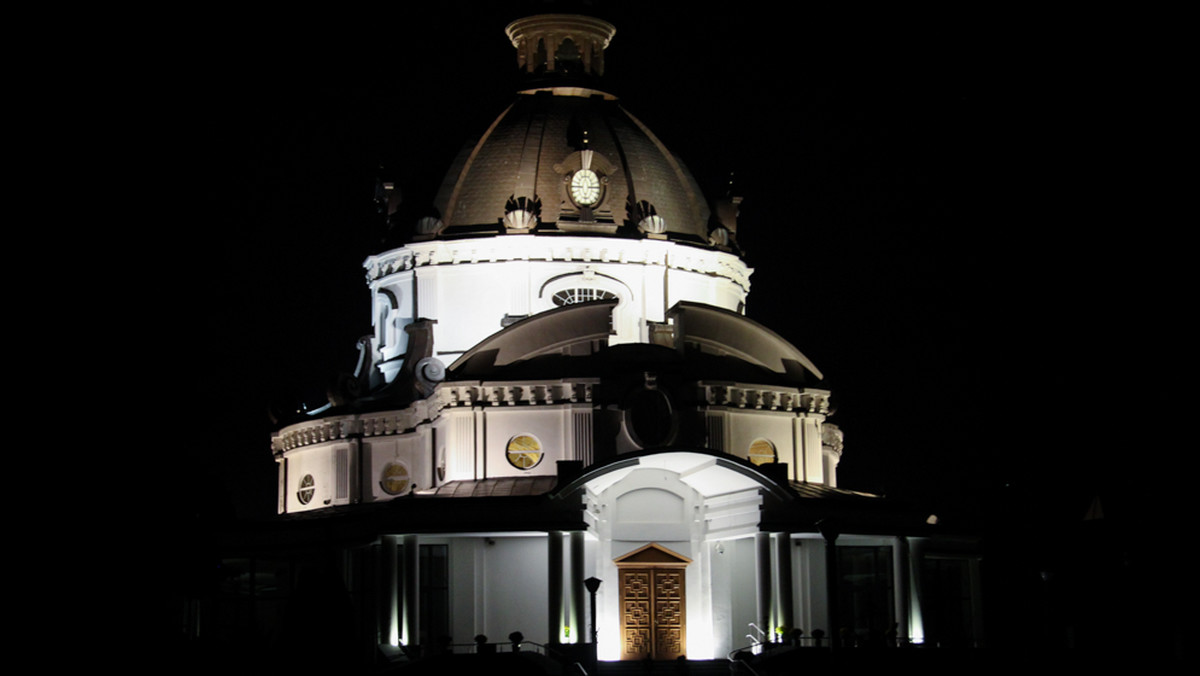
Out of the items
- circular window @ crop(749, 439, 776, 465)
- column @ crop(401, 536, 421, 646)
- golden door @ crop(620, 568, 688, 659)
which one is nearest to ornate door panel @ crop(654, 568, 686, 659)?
golden door @ crop(620, 568, 688, 659)

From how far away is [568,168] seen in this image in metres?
76.7

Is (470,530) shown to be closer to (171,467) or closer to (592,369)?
(592,369)

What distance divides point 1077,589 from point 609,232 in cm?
2013

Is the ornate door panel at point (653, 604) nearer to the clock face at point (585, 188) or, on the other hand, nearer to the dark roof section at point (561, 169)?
the dark roof section at point (561, 169)

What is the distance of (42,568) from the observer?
136 feet

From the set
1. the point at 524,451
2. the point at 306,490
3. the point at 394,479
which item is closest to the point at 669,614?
the point at 524,451

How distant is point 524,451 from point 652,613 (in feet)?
20.8

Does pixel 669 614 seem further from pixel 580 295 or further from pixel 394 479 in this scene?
pixel 580 295

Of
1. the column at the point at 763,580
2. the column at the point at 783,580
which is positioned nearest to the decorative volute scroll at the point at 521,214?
the column at the point at 763,580

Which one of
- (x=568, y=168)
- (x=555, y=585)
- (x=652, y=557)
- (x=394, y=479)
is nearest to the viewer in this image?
(x=555, y=585)

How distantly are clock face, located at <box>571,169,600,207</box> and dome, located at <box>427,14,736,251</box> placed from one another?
3cm

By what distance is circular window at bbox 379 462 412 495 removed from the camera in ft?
239

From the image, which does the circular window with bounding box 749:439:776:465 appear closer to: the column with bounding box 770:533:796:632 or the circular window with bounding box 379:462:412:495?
the column with bounding box 770:533:796:632

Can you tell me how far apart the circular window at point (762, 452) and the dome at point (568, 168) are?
993cm
